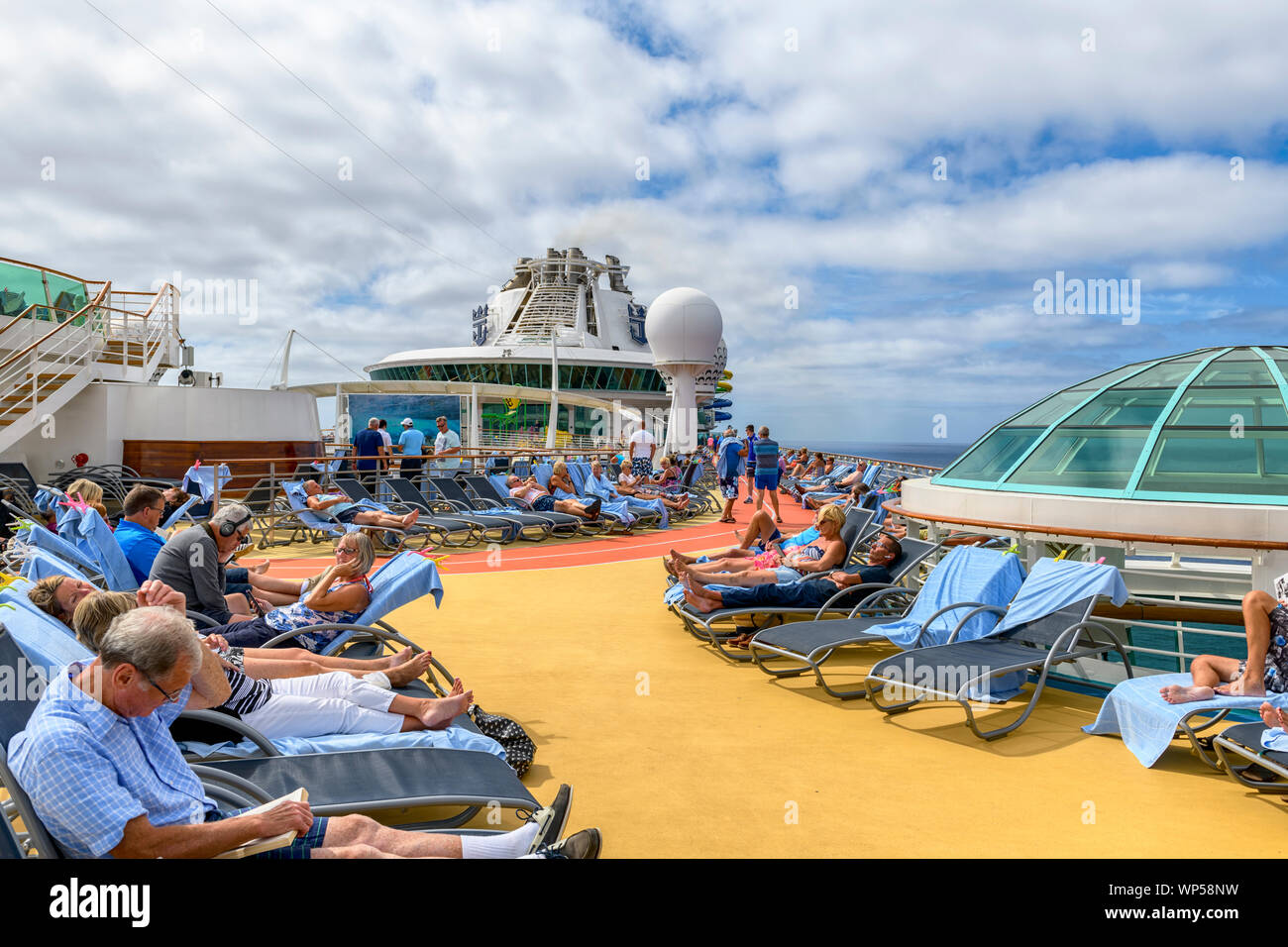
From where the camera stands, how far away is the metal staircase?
12266 millimetres

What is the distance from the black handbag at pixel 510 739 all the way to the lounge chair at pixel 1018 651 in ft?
6.35

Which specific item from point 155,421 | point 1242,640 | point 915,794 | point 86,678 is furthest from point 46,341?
point 1242,640

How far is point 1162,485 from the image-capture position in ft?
17.2

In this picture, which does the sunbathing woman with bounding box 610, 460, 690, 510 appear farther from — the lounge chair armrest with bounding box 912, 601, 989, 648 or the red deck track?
the lounge chair armrest with bounding box 912, 601, 989, 648

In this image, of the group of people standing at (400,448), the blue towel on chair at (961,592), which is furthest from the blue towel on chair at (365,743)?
the group of people standing at (400,448)

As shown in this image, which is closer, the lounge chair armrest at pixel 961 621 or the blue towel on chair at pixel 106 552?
the lounge chair armrest at pixel 961 621

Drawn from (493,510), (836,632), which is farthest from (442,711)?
(493,510)

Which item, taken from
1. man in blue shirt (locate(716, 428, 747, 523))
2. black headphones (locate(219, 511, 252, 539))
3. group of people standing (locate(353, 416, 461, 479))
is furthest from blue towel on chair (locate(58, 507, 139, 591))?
man in blue shirt (locate(716, 428, 747, 523))

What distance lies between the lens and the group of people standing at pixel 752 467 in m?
12.9

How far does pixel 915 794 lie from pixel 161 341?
17.0 metres

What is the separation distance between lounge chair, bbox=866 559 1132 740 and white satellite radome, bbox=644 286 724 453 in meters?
22.4

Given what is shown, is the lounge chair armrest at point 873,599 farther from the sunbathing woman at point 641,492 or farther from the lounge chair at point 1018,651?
the sunbathing woman at point 641,492

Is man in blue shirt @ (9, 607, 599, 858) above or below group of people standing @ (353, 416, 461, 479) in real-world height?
below
